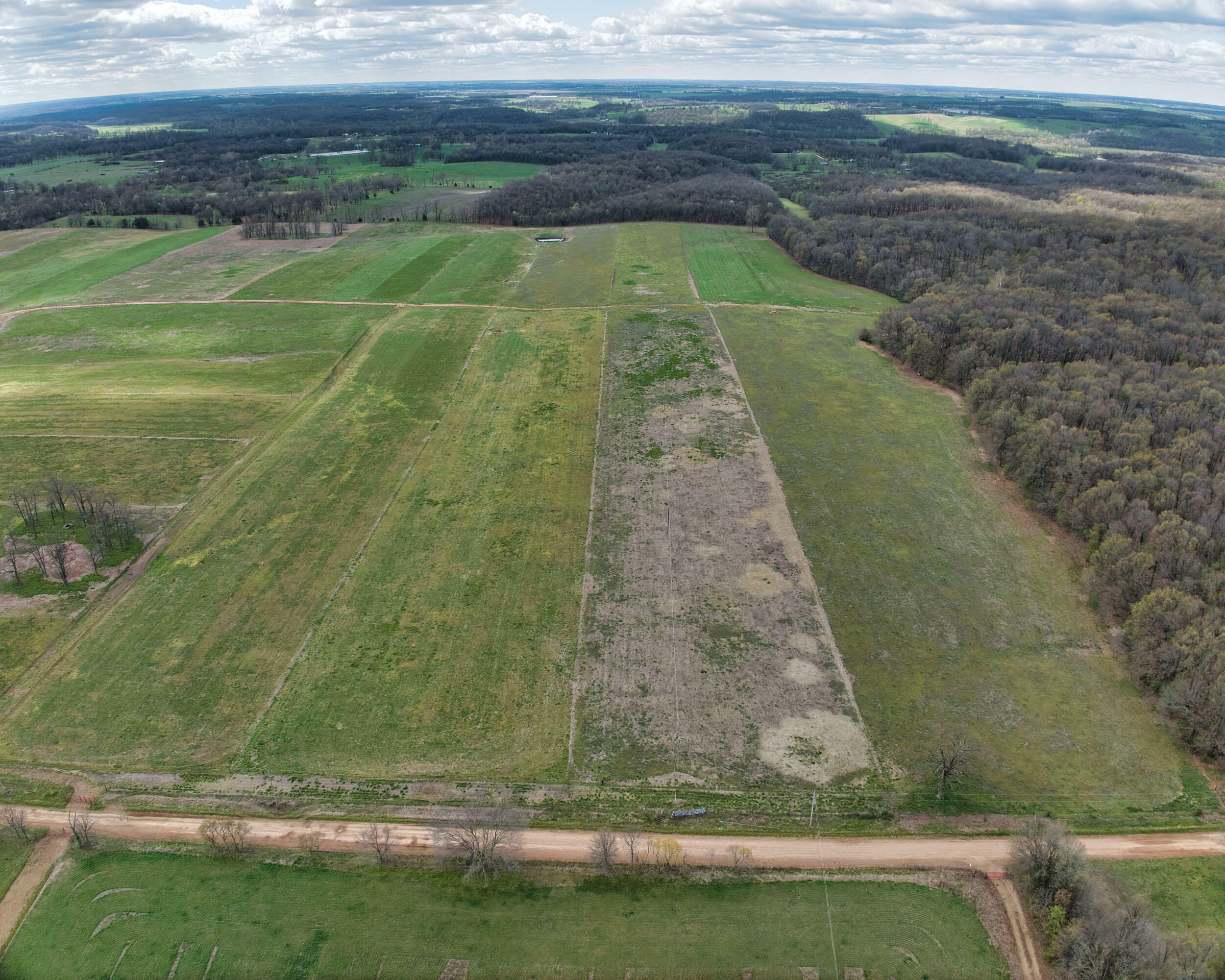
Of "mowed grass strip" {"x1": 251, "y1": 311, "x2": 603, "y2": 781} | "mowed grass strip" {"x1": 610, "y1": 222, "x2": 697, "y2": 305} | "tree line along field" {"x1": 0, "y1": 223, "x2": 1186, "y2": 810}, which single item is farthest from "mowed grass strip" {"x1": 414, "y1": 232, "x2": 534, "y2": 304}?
"mowed grass strip" {"x1": 251, "y1": 311, "x2": 603, "y2": 781}

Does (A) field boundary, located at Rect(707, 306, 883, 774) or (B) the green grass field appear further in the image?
(A) field boundary, located at Rect(707, 306, 883, 774)

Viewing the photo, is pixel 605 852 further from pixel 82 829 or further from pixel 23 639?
pixel 23 639

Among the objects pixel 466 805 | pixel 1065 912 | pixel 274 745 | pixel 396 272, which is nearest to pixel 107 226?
pixel 396 272

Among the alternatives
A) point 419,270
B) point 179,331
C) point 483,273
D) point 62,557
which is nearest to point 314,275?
point 419,270

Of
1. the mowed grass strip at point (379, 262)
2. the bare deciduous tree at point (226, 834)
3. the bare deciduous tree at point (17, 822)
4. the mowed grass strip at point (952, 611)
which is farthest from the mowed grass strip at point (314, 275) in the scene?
the bare deciduous tree at point (226, 834)

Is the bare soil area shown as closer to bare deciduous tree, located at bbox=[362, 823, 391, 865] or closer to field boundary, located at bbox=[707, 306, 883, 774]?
field boundary, located at bbox=[707, 306, 883, 774]
